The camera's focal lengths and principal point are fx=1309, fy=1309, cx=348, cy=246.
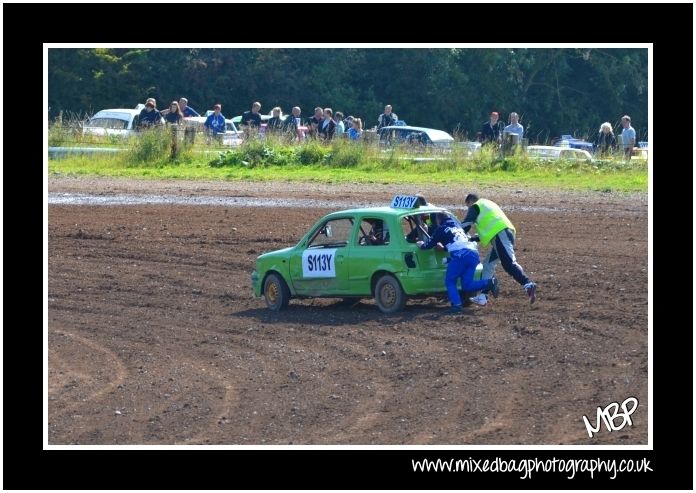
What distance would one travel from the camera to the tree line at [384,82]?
5200cm

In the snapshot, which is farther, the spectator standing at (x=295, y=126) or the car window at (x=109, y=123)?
the car window at (x=109, y=123)

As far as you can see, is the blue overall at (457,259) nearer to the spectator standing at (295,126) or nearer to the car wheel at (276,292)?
the car wheel at (276,292)

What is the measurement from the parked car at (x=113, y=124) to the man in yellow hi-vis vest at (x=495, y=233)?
67.6ft

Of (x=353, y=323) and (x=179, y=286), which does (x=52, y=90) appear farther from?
(x=353, y=323)

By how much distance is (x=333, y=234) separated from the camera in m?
16.2

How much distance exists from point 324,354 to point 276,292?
306 centimetres

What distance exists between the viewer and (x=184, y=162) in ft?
109

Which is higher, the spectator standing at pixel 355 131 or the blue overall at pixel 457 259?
the spectator standing at pixel 355 131

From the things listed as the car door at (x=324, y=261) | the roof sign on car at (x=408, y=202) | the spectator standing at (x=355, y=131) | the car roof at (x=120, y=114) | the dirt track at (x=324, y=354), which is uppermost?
the car roof at (x=120, y=114)

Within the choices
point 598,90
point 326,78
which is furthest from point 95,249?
point 598,90

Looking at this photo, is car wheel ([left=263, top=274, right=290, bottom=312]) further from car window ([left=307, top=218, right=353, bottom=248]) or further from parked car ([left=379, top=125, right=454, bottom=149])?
parked car ([left=379, top=125, right=454, bottom=149])

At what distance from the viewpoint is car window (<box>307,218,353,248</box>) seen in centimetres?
1609

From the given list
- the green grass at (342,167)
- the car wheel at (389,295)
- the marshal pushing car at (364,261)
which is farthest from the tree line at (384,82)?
the car wheel at (389,295)

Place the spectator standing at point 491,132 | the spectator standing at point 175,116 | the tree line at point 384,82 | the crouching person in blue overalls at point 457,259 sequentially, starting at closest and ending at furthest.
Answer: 1. the crouching person in blue overalls at point 457,259
2. the spectator standing at point 491,132
3. the spectator standing at point 175,116
4. the tree line at point 384,82
